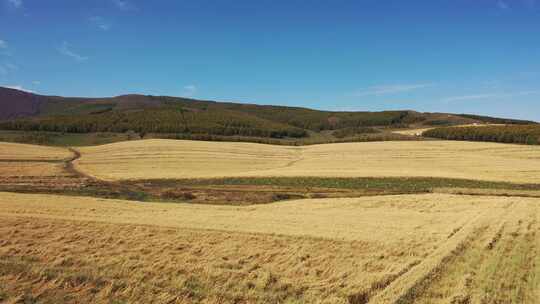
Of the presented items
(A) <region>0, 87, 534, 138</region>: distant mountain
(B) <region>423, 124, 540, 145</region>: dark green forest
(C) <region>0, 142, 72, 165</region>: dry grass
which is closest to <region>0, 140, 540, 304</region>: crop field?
(C) <region>0, 142, 72, 165</region>: dry grass

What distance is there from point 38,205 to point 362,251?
21684 millimetres

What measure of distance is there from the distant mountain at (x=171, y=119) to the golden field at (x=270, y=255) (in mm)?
97347

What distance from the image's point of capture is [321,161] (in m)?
64.2

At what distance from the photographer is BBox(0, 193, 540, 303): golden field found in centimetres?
1176

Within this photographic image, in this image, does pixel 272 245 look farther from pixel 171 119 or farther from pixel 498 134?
pixel 171 119

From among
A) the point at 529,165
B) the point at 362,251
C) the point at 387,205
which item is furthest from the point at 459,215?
the point at 529,165

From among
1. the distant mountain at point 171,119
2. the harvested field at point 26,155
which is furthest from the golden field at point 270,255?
the distant mountain at point 171,119

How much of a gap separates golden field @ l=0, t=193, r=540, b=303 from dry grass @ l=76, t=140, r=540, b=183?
22.2 metres

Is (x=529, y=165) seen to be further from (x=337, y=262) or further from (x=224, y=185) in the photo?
(x=337, y=262)

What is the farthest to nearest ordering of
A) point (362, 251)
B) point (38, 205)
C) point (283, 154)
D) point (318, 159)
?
point (283, 154)
point (318, 159)
point (38, 205)
point (362, 251)

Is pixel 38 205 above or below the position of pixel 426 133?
below

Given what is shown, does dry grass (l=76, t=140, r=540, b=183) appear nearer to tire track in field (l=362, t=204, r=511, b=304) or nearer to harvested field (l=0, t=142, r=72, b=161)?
harvested field (l=0, t=142, r=72, b=161)

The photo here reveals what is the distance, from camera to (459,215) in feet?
73.9

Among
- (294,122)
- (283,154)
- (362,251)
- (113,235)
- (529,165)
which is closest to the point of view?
(362,251)
